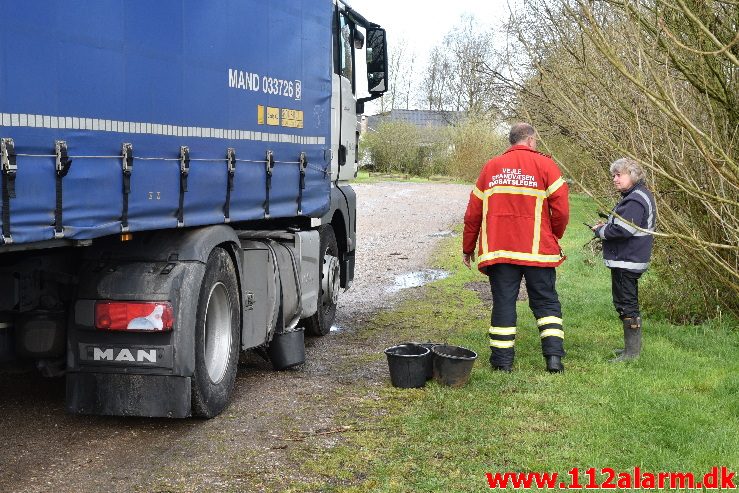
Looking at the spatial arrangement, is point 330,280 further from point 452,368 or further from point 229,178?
point 229,178

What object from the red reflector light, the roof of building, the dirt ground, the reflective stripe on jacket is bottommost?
the dirt ground

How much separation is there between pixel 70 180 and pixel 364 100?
5890 millimetres

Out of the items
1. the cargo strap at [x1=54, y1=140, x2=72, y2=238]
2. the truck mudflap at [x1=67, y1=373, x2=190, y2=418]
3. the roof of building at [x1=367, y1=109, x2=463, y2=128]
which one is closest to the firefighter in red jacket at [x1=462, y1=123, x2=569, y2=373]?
the truck mudflap at [x1=67, y1=373, x2=190, y2=418]

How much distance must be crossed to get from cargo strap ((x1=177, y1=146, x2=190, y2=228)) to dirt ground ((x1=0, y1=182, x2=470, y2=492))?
133 cm

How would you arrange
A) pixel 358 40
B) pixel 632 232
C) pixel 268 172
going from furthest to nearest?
pixel 358 40
pixel 632 232
pixel 268 172

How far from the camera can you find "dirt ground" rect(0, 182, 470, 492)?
16.3 feet

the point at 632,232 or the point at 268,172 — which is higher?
the point at 268,172

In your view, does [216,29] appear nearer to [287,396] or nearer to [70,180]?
[70,180]

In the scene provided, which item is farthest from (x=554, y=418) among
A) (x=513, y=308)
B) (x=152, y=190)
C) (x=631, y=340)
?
(x=152, y=190)

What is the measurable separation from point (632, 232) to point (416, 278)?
6697 mm

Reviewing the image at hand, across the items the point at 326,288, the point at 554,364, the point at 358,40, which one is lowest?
the point at 554,364

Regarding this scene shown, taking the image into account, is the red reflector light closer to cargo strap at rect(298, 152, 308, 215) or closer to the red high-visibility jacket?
cargo strap at rect(298, 152, 308, 215)

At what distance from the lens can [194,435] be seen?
19.0ft

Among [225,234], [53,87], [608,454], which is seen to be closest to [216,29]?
[225,234]
